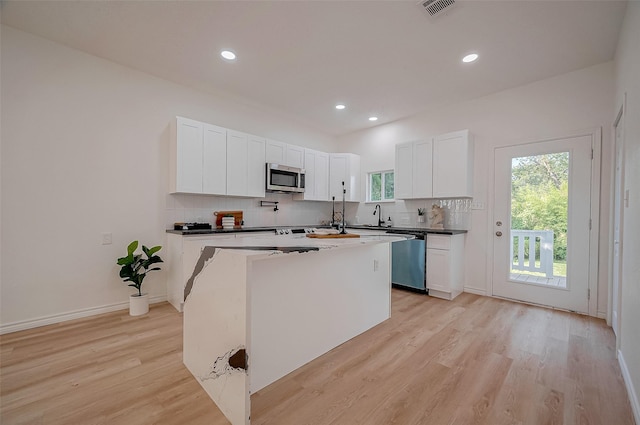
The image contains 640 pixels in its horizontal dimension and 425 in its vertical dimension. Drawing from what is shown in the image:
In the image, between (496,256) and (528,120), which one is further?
(496,256)

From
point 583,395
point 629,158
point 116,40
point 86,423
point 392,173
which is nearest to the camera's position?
point 86,423

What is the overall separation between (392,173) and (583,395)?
3.84 m

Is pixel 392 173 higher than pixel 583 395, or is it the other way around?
pixel 392 173

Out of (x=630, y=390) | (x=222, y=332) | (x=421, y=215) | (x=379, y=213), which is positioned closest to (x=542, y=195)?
(x=421, y=215)

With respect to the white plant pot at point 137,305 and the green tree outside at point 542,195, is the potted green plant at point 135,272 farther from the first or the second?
the green tree outside at point 542,195

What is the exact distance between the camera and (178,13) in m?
2.28

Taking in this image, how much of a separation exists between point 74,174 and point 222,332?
2634mm

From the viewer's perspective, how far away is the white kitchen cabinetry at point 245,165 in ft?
12.4

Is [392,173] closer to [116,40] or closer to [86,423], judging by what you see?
[116,40]

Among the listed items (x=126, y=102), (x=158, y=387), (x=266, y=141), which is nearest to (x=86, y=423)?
(x=158, y=387)

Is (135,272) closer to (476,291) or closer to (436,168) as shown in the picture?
(436,168)

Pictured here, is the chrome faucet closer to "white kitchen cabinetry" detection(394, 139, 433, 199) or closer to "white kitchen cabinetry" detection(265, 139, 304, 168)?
"white kitchen cabinetry" detection(394, 139, 433, 199)

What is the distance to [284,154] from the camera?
4488mm

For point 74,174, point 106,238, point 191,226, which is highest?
point 74,174
